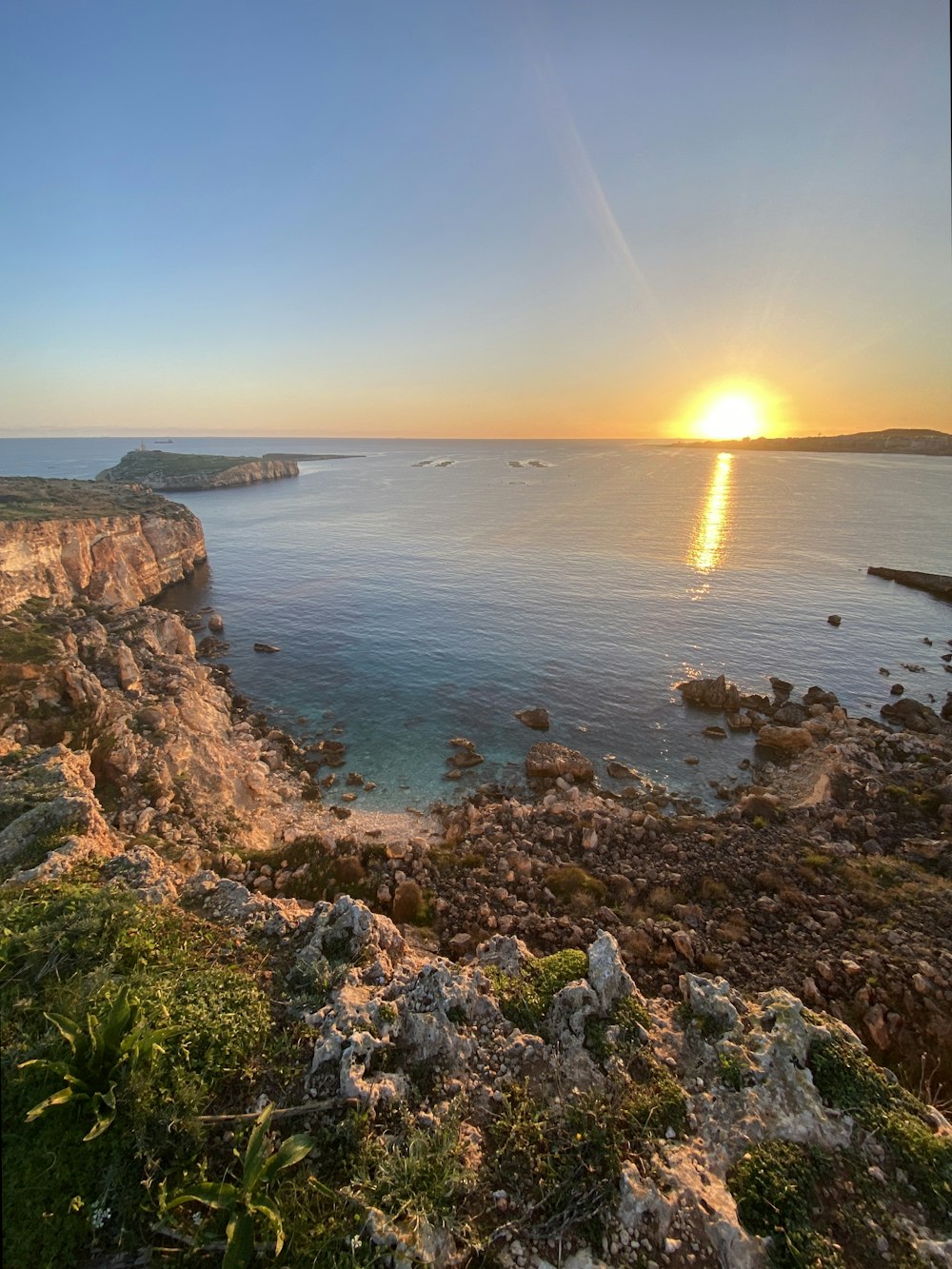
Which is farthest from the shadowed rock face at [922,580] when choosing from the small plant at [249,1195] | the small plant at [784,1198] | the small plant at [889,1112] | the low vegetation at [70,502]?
the low vegetation at [70,502]

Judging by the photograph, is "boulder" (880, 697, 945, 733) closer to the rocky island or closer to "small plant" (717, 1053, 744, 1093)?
the rocky island

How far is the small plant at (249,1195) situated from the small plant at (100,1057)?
1.66 metres

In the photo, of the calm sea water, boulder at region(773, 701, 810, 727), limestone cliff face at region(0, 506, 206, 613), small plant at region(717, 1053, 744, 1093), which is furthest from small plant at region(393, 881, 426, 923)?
limestone cliff face at region(0, 506, 206, 613)

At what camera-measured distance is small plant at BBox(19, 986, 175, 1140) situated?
7.05 metres

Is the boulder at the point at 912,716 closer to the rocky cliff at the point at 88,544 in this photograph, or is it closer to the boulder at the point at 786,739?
the boulder at the point at 786,739

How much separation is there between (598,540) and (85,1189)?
91.8 metres

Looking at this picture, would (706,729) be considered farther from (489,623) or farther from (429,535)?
(429,535)

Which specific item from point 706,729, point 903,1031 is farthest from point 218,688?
point 903,1031

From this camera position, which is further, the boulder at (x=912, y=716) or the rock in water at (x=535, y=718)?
the rock in water at (x=535, y=718)

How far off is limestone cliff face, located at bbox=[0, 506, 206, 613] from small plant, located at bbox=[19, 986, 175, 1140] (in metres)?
A: 42.0

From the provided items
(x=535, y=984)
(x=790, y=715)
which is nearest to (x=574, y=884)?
(x=535, y=984)

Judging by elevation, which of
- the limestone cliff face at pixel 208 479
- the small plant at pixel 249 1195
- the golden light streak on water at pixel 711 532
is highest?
the limestone cliff face at pixel 208 479

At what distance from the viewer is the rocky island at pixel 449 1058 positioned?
6.85m

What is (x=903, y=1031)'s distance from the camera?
14.1 meters
